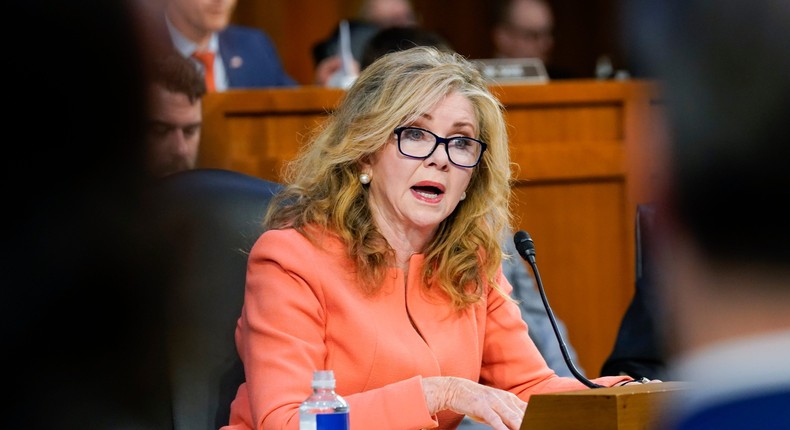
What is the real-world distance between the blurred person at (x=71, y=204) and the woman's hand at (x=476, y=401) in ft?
2.19

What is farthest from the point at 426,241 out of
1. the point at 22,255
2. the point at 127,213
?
the point at 22,255

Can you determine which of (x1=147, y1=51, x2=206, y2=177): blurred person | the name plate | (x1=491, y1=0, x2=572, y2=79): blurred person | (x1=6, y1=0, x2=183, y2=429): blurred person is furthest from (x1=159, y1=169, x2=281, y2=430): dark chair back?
(x1=491, y1=0, x2=572, y2=79): blurred person

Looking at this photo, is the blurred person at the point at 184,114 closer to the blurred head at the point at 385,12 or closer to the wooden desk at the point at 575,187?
the wooden desk at the point at 575,187

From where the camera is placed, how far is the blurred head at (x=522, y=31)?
481 centimetres

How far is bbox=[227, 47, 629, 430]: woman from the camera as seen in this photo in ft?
5.38

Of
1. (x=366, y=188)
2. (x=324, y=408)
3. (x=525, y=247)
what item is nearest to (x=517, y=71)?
(x=366, y=188)

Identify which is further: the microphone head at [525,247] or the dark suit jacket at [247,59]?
the dark suit jacket at [247,59]

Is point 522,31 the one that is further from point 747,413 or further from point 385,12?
point 747,413

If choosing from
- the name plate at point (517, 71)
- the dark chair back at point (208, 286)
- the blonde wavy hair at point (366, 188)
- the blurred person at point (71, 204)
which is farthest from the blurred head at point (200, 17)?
the blurred person at point (71, 204)

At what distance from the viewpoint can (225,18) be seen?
350 centimetres

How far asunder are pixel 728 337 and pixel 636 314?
6.87 ft

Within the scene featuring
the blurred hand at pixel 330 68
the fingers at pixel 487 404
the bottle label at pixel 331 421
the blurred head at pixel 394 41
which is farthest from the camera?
the blurred hand at pixel 330 68

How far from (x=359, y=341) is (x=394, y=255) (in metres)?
0.20

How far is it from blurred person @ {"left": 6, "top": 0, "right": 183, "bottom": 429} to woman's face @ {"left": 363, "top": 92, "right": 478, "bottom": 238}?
903mm
